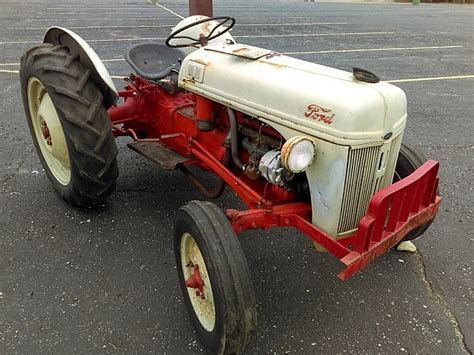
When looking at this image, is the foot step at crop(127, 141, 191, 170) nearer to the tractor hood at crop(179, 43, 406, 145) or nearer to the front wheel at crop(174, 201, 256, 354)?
the tractor hood at crop(179, 43, 406, 145)

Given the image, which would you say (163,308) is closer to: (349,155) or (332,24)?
(349,155)

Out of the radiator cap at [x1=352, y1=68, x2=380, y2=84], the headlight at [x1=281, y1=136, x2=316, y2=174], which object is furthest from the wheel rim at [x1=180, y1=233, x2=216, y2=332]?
the radiator cap at [x1=352, y1=68, x2=380, y2=84]

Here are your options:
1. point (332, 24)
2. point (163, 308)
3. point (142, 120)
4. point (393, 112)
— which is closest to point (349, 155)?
point (393, 112)

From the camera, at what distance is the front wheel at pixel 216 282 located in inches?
Answer: 73.7

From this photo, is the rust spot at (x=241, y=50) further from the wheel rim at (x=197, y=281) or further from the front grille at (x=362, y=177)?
the wheel rim at (x=197, y=281)

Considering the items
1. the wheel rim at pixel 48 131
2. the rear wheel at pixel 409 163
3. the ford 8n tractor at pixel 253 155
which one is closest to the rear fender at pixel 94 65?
the ford 8n tractor at pixel 253 155

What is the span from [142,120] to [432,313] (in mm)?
2456

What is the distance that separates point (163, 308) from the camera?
2.39 metres

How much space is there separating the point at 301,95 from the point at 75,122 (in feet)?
4.58

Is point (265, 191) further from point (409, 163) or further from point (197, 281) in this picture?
point (409, 163)

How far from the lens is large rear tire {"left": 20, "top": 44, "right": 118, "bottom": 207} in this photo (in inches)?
107

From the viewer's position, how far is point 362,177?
2051 millimetres

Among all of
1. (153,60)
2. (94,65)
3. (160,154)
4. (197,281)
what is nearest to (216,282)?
(197,281)

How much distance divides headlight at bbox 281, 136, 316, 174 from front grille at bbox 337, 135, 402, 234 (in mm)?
173
